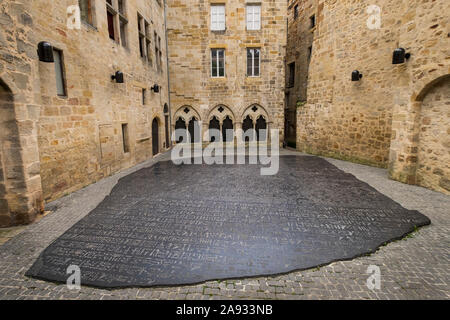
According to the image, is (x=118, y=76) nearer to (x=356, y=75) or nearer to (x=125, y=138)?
(x=125, y=138)

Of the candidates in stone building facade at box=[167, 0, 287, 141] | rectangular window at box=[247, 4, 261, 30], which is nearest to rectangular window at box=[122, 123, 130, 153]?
stone building facade at box=[167, 0, 287, 141]

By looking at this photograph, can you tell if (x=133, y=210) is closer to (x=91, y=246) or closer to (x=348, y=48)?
(x=91, y=246)

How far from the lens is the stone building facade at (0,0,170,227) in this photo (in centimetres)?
394

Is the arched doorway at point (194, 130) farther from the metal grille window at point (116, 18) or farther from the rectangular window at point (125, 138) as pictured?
the metal grille window at point (116, 18)

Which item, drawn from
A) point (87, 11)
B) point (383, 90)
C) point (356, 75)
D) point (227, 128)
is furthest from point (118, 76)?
point (383, 90)

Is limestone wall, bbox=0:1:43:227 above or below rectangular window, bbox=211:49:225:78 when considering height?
below

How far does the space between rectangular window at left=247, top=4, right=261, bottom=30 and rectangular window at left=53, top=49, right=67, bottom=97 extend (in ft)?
33.8

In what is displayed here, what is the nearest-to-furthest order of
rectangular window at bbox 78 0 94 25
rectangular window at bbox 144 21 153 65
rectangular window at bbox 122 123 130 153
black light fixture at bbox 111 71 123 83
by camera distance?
rectangular window at bbox 78 0 94 25 → black light fixture at bbox 111 71 123 83 → rectangular window at bbox 122 123 130 153 → rectangular window at bbox 144 21 153 65

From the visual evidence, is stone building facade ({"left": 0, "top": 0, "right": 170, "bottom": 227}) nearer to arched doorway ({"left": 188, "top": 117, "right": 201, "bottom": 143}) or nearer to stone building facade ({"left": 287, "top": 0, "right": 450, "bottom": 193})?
arched doorway ({"left": 188, "top": 117, "right": 201, "bottom": 143})

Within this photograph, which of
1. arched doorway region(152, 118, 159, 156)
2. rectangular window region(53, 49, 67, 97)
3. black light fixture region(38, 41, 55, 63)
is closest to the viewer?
black light fixture region(38, 41, 55, 63)

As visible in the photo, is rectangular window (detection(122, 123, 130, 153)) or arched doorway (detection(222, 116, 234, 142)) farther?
arched doorway (detection(222, 116, 234, 142))

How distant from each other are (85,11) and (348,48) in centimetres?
902

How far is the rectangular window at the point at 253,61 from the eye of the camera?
13.2m

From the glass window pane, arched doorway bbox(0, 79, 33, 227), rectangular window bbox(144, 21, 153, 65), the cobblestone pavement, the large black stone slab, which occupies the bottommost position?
the cobblestone pavement
